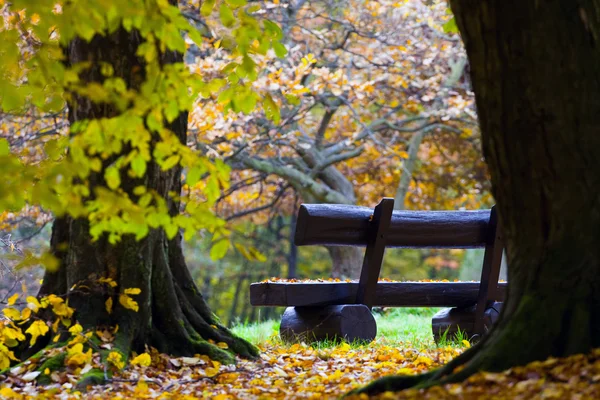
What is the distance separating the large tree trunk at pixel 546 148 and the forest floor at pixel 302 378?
18 cm

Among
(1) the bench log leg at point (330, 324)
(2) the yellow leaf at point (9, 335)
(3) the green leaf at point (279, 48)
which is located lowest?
(1) the bench log leg at point (330, 324)

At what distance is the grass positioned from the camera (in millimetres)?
7199

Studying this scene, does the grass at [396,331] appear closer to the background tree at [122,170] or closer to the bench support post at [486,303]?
the bench support post at [486,303]

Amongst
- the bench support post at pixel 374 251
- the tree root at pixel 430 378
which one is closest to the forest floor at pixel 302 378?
the tree root at pixel 430 378

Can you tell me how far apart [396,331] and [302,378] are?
5308 mm

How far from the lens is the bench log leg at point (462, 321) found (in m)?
7.78

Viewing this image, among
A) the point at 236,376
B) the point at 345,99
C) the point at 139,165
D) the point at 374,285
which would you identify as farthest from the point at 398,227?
the point at 345,99

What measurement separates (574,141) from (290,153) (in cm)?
1327

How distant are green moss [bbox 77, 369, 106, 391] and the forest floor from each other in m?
0.04

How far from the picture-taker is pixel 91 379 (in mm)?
4652

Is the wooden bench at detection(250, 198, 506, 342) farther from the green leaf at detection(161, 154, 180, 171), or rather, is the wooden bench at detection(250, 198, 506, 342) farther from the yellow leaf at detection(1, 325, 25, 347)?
the green leaf at detection(161, 154, 180, 171)

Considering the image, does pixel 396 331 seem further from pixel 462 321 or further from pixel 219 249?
pixel 219 249

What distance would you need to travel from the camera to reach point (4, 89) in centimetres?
347

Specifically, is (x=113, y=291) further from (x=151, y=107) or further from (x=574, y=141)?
(x=574, y=141)
